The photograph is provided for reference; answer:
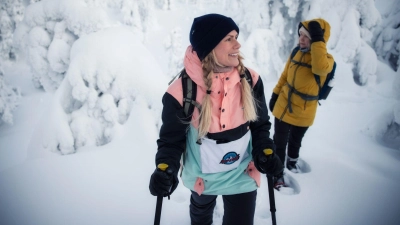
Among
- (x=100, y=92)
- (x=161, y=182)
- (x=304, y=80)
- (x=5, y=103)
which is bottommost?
(x=5, y=103)

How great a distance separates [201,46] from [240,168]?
127 cm

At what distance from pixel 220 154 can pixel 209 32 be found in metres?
1.12

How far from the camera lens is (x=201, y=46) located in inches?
66.2

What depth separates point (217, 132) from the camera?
1813mm

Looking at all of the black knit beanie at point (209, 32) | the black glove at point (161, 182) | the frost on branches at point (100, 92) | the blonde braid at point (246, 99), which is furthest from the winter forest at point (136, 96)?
the black knit beanie at point (209, 32)

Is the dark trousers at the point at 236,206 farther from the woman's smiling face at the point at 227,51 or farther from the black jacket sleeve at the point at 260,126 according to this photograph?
the woman's smiling face at the point at 227,51

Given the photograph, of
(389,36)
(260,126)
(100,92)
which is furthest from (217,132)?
(389,36)

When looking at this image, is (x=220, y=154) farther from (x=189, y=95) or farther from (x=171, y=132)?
(x=189, y=95)

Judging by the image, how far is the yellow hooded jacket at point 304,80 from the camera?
2693 millimetres

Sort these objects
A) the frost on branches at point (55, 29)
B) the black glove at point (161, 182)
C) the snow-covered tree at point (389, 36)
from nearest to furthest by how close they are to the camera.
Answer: the black glove at point (161, 182), the frost on branches at point (55, 29), the snow-covered tree at point (389, 36)

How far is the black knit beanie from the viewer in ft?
5.47

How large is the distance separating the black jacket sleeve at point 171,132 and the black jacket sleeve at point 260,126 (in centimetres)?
78

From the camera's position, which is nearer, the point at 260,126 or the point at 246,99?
the point at 246,99

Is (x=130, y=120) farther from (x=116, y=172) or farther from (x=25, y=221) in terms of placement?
(x=25, y=221)
